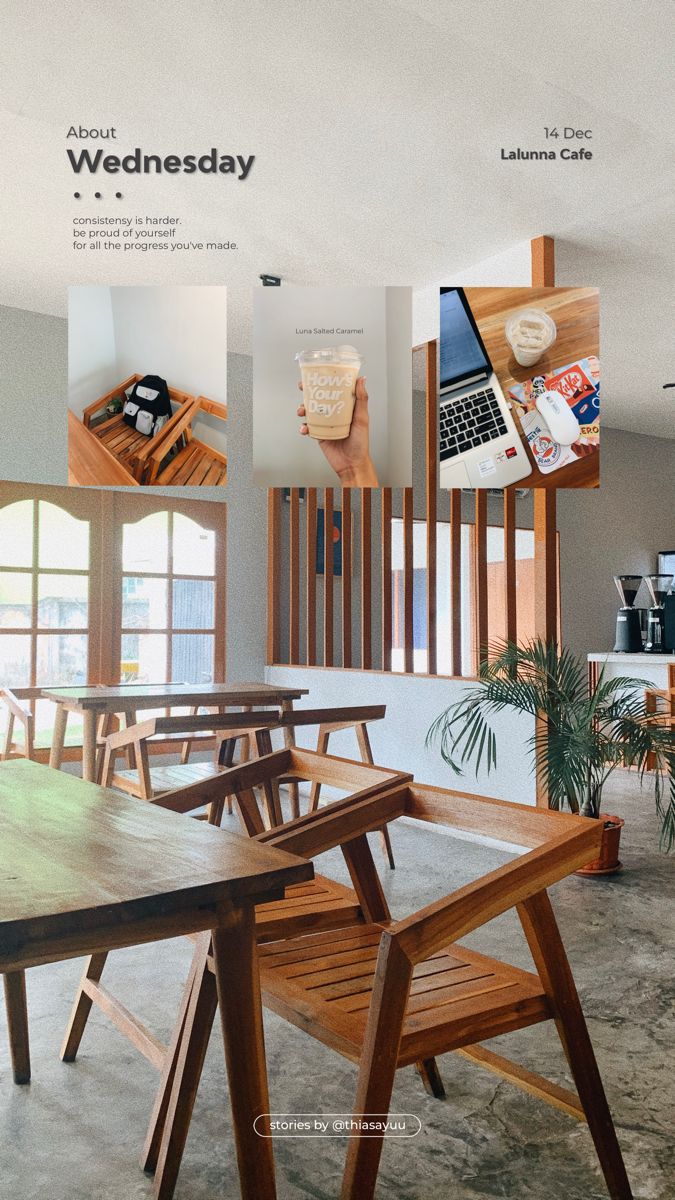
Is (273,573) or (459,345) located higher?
(459,345)

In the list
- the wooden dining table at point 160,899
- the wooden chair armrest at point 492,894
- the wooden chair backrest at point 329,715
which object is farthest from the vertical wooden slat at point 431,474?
the wooden dining table at point 160,899

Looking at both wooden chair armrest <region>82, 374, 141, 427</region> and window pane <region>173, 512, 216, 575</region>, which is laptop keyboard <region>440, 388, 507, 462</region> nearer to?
wooden chair armrest <region>82, 374, 141, 427</region>

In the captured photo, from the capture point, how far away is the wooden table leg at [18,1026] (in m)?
2.06

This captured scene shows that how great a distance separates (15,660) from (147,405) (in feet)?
5.95

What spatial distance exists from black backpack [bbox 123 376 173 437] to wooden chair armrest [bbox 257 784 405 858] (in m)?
3.62

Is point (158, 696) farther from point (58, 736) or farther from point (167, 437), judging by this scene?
point (167, 437)

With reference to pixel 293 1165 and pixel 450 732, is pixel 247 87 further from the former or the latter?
pixel 293 1165

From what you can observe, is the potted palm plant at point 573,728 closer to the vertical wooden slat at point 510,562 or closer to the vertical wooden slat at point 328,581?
the vertical wooden slat at point 510,562

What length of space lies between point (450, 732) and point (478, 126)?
2.86m

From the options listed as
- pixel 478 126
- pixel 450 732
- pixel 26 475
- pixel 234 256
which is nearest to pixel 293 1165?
pixel 450 732

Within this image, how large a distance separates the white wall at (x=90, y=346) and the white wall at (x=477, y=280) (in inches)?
71.3

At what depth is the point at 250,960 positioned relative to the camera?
1321 millimetres

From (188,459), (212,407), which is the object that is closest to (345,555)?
(188,459)

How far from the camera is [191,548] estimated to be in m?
6.39
